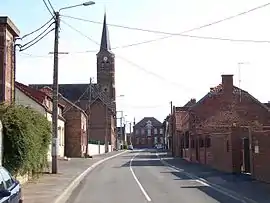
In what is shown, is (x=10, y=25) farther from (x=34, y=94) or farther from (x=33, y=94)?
(x=34, y=94)

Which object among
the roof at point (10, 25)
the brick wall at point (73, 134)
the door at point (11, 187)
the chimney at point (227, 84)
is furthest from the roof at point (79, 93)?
the door at point (11, 187)

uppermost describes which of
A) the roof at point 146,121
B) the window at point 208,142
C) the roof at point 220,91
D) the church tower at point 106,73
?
the church tower at point 106,73

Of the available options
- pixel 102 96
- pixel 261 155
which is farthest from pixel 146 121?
pixel 261 155

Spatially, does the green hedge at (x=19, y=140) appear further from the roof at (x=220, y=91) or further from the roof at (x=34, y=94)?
the roof at (x=220, y=91)

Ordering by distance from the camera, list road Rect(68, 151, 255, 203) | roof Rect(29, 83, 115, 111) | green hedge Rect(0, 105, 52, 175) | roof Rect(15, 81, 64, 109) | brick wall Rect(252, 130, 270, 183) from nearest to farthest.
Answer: road Rect(68, 151, 255, 203)
green hedge Rect(0, 105, 52, 175)
brick wall Rect(252, 130, 270, 183)
roof Rect(15, 81, 64, 109)
roof Rect(29, 83, 115, 111)

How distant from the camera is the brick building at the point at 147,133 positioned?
184 metres

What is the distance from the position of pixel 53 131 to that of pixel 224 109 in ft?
101

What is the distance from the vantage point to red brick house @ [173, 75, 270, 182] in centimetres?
3275

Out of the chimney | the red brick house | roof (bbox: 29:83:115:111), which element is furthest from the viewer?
roof (bbox: 29:83:115:111)

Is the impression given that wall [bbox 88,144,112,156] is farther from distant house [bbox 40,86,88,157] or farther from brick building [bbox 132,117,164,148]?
brick building [bbox 132,117,164,148]

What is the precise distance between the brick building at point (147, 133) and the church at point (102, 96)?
5543cm

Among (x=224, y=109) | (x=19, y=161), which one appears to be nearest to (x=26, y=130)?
(x=19, y=161)

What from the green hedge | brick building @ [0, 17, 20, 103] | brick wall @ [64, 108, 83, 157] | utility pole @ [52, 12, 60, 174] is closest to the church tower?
brick wall @ [64, 108, 83, 157]

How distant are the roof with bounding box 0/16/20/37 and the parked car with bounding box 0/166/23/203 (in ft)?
86.4
